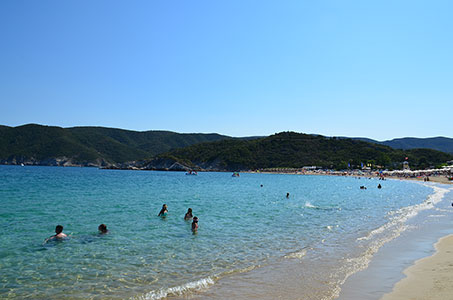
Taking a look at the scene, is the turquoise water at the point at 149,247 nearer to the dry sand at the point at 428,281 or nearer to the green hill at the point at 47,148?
the dry sand at the point at 428,281

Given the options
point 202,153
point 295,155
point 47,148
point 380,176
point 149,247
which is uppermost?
point 47,148

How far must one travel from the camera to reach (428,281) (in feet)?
26.2

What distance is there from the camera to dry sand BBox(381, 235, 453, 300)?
694cm

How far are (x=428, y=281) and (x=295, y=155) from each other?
16477 centimetres

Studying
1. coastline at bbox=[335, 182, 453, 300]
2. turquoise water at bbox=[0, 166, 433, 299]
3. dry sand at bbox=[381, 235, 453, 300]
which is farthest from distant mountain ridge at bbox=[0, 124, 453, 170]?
dry sand at bbox=[381, 235, 453, 300]

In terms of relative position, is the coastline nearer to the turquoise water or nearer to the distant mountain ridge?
the turquoise water

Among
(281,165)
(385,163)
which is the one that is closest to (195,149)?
(281,165)

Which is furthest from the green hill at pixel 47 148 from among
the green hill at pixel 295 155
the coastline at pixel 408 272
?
the coastline at pixel 408 272

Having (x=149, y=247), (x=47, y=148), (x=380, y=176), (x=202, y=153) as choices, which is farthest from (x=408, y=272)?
→ (x=47, y=148)

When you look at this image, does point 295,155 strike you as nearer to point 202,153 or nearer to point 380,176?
point 202,153

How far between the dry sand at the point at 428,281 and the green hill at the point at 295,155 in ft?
464

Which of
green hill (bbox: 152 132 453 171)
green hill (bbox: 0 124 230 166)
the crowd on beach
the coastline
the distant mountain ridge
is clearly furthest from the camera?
green hill (bbox: 0 124 230 166)

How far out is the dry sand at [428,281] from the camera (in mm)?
6938

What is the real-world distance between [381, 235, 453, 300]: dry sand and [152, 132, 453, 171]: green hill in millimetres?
141350
